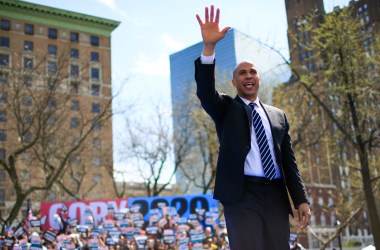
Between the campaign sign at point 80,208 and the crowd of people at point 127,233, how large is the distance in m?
0.16

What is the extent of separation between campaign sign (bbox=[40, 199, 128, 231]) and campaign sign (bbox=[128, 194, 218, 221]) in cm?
65

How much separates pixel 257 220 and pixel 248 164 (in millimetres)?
398

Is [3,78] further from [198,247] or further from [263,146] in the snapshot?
[263,146]

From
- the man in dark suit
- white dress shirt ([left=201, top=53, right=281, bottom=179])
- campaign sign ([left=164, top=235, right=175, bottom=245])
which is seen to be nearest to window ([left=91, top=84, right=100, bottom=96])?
campaign sign ([left=164, top=235, right=175, bottom=245])

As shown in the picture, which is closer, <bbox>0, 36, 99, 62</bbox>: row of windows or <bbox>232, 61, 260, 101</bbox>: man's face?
<bbox>232, 61, 260, 101</bbox>: man's face

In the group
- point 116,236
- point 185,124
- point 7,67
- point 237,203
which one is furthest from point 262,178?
point 185,124

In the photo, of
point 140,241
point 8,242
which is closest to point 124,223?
point 140,241

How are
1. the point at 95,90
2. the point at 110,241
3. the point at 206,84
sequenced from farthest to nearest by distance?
the point at 95,90 < the point at 110,241 < the point at 206,84

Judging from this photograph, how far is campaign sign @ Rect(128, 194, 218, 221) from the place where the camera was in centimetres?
1792

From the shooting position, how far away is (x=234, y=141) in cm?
329

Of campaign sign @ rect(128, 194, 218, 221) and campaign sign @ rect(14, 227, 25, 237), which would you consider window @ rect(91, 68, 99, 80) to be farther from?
campaign sign @ rect(14, 227, 25, 237)

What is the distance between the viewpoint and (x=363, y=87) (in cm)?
1614

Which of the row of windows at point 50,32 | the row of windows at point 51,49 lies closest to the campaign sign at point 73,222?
the row of windows at point 51,49

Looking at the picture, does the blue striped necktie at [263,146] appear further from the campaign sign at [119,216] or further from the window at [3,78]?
the window at [3,78]
